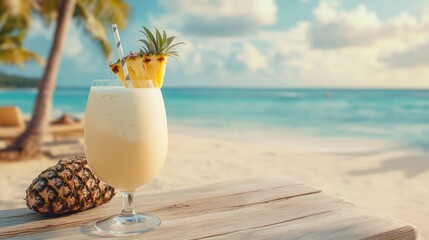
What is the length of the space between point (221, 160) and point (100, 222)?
21.1 feet

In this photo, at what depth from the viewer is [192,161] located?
288 inches

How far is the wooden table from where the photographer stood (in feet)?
3.26

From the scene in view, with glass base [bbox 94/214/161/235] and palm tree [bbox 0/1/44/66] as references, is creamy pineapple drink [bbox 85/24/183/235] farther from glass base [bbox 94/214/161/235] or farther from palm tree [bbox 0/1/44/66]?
palm tree [bbox 0/1/44/66]

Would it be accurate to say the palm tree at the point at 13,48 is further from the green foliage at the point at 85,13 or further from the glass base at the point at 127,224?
the glass base at the point at 127,224

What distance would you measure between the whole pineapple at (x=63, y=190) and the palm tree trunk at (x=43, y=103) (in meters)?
6.34

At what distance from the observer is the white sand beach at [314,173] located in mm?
4637

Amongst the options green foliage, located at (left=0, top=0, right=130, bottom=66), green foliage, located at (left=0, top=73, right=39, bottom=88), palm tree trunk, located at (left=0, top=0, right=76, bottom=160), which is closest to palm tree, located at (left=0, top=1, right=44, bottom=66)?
green foliage, located at (left=0, top=0, right=130, bottom=66)

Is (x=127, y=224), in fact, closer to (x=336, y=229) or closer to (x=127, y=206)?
(x=127, y=206)

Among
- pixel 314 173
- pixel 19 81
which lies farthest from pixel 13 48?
pixel 19 81

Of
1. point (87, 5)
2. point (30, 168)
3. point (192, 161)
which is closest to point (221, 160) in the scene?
point (192, 161)

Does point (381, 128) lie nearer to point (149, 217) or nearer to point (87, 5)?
point (87, 5)

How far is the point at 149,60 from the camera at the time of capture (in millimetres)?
1055

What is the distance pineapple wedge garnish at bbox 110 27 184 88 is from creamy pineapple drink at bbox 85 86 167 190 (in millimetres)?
35

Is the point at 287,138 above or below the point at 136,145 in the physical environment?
below
